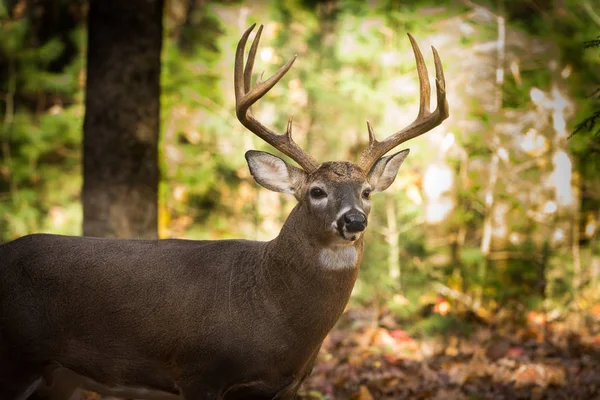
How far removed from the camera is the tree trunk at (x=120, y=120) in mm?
6645

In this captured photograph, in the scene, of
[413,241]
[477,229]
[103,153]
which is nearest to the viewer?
[103,153]

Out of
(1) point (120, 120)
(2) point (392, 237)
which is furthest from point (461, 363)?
(1) point (120, 120)

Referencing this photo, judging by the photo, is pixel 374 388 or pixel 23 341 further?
pixel 374 388

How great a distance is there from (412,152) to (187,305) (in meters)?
5.61

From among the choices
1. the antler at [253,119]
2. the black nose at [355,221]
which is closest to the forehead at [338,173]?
the antler at [253,119]

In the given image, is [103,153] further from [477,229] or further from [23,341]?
[477,229]

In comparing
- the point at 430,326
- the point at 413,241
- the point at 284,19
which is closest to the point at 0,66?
the point at 284,19

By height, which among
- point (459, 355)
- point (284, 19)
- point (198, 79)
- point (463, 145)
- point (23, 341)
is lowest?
point (459, 355)

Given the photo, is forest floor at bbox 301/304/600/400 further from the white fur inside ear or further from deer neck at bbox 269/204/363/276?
the white fur inside ear

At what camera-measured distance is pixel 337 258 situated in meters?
4.65

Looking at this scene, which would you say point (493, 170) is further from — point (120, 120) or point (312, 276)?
point (312, 276)

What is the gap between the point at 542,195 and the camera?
9.57 meters

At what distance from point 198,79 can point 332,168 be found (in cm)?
703

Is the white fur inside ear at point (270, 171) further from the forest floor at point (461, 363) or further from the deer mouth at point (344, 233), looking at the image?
the forest floor at point (461, 363)
